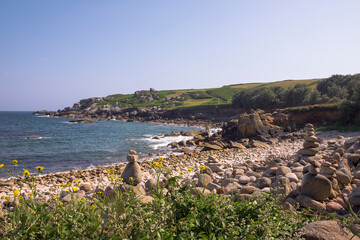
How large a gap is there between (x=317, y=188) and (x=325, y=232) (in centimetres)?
356

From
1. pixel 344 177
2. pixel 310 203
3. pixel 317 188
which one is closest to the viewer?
pixel 310 203

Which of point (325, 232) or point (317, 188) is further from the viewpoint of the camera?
point (317, 188)

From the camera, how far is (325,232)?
398 centimetres

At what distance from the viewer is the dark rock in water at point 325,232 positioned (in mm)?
3889

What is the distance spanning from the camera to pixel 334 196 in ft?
23.9

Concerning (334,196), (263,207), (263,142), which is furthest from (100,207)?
(263,142)

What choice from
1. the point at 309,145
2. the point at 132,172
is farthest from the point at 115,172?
the point at 309,145

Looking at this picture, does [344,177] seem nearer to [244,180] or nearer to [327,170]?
[327,170]

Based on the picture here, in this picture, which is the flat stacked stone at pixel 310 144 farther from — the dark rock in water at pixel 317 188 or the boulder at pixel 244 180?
the dark rock in water at pixel 317 188

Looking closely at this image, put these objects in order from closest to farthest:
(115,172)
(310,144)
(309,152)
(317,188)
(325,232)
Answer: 1. (325,232)
2. (317,188)
3. (309,152)
4. (310,144)
5. (115,172)

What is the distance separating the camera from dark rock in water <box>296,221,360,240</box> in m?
3.89

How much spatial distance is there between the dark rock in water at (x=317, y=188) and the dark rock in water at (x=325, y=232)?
3.01 metres

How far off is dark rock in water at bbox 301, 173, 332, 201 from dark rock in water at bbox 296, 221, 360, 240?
301 cm

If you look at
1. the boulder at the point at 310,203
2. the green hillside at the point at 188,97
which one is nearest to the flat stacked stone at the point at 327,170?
the boulder at the point at 310,203
